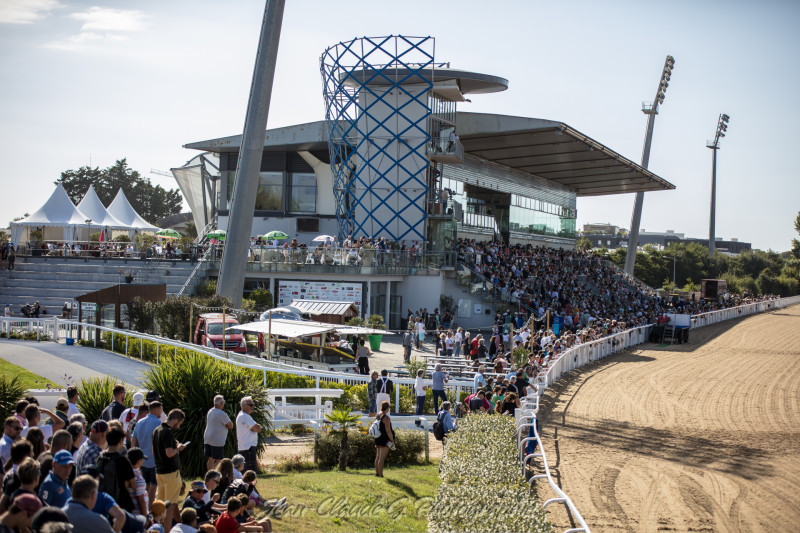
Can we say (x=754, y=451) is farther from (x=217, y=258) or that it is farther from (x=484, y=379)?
(x=217, y=258)

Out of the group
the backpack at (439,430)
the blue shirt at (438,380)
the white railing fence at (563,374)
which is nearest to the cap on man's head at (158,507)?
the white railing fence at (563,374)

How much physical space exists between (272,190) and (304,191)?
2087 mm

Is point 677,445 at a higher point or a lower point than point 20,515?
lower

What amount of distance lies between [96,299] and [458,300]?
18.2m

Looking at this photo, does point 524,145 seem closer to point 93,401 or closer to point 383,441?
point 383,441

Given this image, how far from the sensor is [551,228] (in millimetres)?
68875

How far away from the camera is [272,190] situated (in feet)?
161

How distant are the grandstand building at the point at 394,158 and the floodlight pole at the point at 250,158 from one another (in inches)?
268

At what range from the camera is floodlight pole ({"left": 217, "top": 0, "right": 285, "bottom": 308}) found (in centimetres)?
2784

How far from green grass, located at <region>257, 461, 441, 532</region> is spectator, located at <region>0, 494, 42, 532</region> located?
11.0 ft

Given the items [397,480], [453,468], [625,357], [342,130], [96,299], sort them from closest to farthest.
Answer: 1. [453,468]
2. [397,480]
3. [96,299]
4. [625,357]
5. [342,130]

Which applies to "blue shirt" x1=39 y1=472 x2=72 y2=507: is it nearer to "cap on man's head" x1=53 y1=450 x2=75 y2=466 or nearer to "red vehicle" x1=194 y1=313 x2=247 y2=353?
"cap on man's head" x1=53 y1=450 x2=75 y2=466

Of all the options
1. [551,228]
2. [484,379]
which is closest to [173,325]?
[484,379]

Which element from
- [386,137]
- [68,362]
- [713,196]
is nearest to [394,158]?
[386,137]
